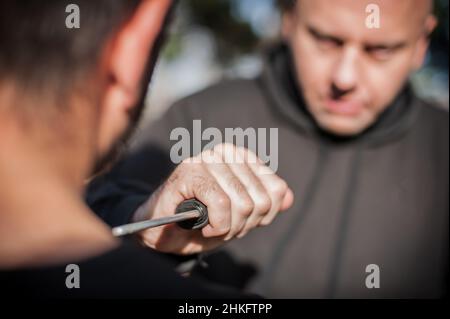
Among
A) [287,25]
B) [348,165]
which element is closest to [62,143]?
[348,165]

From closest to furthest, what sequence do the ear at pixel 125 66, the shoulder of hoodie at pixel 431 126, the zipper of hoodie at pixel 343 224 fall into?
the ear at pixel 125 66, the zipper of hoodie at pixel 343 224, the shoulder of hoodie at pixel 431 126

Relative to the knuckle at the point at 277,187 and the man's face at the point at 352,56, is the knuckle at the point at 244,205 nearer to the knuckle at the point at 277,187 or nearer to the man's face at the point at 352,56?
the knuckle at the point at 277,187

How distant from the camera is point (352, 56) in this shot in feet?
6.24

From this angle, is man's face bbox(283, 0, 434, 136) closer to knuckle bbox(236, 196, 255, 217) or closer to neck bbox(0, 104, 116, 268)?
knuckle bbox(236, 196, 255, 217)

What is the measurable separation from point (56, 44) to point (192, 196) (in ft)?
1.74

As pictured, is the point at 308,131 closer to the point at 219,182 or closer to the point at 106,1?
the point at 219,182

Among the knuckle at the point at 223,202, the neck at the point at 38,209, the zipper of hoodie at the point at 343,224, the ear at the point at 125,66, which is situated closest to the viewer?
the neck at the point at 38,209

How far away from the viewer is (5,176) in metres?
0.72

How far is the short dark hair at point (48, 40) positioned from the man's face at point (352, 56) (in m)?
1.27

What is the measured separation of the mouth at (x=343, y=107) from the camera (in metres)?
1.95

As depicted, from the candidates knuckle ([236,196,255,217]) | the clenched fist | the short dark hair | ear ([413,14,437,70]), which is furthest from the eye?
the short dark hair

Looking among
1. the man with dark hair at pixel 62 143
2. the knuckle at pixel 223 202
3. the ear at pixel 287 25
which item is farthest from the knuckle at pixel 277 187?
the ear at pixel 287 25
